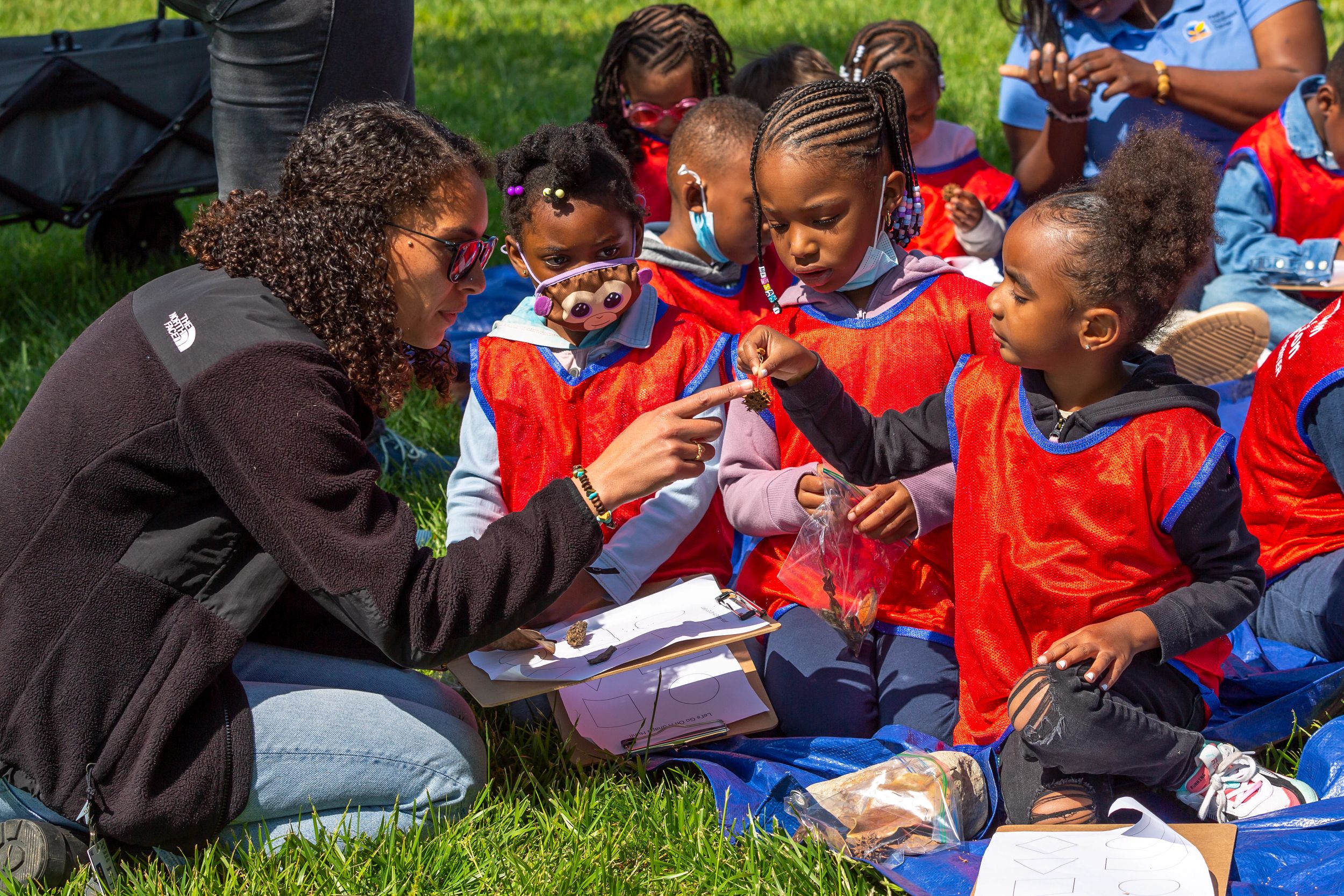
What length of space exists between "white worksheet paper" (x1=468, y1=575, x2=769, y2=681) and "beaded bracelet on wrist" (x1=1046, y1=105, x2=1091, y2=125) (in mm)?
2929

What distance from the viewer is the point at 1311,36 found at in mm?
5020

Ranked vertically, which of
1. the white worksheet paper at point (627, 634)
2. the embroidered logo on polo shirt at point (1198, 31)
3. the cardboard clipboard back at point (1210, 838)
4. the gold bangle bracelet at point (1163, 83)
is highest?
the embroidered logo on polo shirt at point (1198, 31)

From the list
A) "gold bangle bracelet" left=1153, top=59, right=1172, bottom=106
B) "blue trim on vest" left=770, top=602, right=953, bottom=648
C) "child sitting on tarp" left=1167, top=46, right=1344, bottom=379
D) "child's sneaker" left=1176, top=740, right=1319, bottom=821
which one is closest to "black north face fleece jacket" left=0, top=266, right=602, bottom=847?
"blue trim on vest" left=770, top=602, right=953, bottom=648

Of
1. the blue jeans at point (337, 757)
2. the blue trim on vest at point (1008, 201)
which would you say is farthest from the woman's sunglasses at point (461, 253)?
the blue trim on vest at point (1008, 201)

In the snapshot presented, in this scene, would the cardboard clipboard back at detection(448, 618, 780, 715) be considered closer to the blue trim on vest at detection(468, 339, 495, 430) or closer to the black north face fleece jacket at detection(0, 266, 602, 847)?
the black north face fleece jacket at detection(0, 266, 602, 847)

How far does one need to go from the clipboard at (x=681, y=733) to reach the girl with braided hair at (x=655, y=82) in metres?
2.41

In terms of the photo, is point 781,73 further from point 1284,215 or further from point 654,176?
point 1284,215

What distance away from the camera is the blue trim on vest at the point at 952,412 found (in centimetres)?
266

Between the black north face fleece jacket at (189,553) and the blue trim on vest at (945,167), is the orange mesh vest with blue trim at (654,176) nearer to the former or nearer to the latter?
the blue trim on vest at (945,167)

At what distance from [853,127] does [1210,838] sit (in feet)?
5.61

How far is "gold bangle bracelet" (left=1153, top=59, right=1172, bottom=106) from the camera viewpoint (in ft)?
15.6

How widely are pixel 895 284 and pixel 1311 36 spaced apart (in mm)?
3202

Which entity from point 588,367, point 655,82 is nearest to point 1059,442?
point 588,367

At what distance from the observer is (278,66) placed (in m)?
3.43
